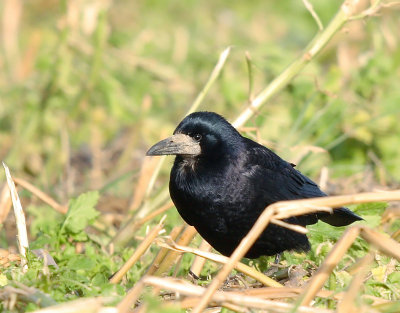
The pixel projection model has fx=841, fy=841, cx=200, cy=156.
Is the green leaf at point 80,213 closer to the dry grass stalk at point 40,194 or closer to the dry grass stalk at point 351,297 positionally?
the dry grass stalk at point 40,194

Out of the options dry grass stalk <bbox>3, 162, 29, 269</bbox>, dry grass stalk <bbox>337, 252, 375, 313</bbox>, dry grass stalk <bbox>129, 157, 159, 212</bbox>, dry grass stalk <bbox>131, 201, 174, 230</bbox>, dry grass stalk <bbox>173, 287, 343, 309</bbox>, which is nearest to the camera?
dry grass stalk <bbox>337, 252, 375, 313</bbox>

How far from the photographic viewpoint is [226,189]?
3.83 meters

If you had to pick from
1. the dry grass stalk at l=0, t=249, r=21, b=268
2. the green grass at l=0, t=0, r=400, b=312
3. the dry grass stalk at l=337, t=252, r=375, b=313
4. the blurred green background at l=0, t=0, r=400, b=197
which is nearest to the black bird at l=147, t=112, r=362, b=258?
the green grass at l=0, t=0, r=400, b=312

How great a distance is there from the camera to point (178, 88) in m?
7.61

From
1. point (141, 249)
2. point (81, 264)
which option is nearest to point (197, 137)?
point (141, 249)

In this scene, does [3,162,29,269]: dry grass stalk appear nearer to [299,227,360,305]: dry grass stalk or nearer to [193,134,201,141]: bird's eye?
[193,134,201,141]: bird's eye

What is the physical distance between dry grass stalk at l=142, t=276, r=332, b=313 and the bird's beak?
3.70 feet

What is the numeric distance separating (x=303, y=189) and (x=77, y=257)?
124cm

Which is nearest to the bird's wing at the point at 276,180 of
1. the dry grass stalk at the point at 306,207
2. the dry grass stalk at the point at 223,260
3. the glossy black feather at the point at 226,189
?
the glossy black feather at the point at 226,189

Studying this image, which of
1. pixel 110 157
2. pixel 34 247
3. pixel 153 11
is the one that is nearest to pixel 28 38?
pixel 153 11

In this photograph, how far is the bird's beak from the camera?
12.8ft

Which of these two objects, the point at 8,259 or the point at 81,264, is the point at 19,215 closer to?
the point at 8,259

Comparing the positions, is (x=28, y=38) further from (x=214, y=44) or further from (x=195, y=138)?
(x=195, y=138)

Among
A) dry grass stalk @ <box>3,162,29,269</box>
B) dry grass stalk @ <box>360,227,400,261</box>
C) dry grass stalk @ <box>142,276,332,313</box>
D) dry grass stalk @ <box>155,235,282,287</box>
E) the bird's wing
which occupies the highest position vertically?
dry grass stalk @ <box>360,227,400,261</box>
